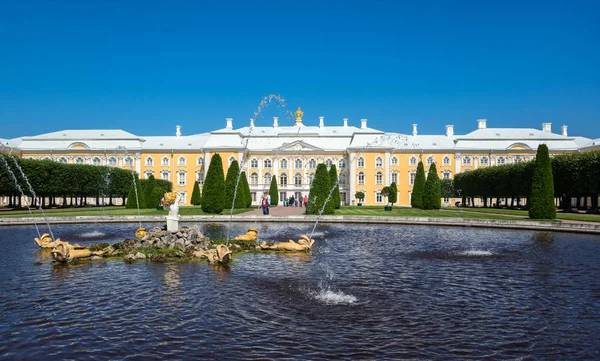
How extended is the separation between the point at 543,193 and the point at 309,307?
22149 millimetres

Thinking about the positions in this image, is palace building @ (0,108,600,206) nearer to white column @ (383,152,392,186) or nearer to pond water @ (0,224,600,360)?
white column @ (383,152,392,186)

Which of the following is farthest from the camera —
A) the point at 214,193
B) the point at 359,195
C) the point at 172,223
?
the point at 359,195

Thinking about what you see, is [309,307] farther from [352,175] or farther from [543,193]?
[352,175]

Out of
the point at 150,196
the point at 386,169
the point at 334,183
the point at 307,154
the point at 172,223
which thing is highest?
the point at 307,154

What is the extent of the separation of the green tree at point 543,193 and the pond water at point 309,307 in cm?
1304

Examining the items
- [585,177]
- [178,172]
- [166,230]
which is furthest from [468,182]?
[166,230]

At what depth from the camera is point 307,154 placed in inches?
2650

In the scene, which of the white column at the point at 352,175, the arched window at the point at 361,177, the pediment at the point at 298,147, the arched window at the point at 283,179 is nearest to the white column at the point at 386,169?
the arched window at the point at 361,177

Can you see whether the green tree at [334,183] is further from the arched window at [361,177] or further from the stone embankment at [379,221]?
the arched window at [361,177]

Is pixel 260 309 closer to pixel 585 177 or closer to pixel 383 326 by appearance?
pixel 383 326

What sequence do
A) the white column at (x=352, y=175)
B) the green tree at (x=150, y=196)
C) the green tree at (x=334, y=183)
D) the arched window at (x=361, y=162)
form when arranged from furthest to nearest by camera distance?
the arched window at (x=361, y=162), the white column at (x=352, y=175), the green tree at (x=150, y=196), the green tree at (x=334, y=183)

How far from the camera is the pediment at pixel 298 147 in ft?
219

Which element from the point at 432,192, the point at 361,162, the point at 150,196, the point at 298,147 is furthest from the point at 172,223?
the point at 361,162

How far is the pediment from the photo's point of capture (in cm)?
6681
